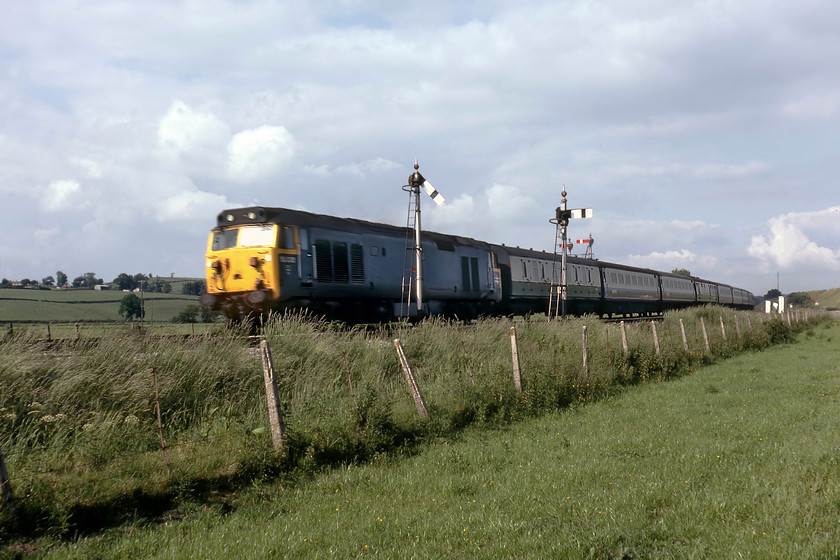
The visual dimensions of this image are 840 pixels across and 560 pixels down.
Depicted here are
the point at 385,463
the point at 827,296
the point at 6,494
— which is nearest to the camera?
the point at 6,494

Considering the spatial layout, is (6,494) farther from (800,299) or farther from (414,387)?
(800,299)

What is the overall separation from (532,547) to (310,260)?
12290 millimetres

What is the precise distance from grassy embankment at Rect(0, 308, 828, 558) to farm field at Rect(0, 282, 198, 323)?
3673cm

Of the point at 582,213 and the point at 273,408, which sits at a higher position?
the point at 582,213

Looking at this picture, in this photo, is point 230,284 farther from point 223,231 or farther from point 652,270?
point 652,270

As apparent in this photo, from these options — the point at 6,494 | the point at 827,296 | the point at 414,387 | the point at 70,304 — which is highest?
the point at 70,304

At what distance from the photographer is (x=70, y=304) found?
5397 cm

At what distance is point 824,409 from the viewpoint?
38.1 feet

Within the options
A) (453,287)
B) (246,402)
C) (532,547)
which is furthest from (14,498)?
(453,287)

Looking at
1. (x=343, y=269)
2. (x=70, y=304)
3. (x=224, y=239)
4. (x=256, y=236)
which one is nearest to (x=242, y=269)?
(x=256, y=236)

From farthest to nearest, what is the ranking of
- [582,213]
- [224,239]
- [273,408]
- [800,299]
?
[800,299]
[582,213]
[224,239]
[273,408]

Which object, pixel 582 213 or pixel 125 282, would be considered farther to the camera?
pixel 125 282

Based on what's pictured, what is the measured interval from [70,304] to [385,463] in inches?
2166

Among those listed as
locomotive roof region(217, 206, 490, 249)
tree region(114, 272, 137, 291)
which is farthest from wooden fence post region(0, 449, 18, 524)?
tree region(114, 272, 137, 291)
